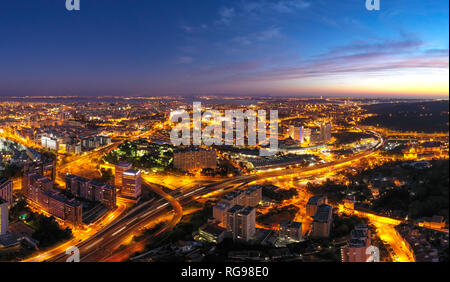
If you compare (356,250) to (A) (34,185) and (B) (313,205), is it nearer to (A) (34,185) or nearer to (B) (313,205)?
(B) (313,205)

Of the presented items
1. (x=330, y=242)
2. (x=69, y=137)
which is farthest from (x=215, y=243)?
(x=69, y=137)

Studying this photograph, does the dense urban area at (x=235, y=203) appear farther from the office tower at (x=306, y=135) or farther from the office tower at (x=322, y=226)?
the office tower at (x=306, y=135)

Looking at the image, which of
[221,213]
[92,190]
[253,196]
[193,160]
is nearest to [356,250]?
[221,213]

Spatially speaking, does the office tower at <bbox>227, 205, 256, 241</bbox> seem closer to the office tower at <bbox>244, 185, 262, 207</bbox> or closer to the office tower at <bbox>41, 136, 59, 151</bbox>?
the office tower at <bbox>244, 185, 262, 207</bbox>

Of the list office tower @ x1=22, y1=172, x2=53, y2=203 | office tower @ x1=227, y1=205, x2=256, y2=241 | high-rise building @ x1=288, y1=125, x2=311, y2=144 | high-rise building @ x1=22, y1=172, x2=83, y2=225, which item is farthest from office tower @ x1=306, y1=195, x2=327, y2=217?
high-rise building @ x1=288, y1=125, x2=311, y2=144
